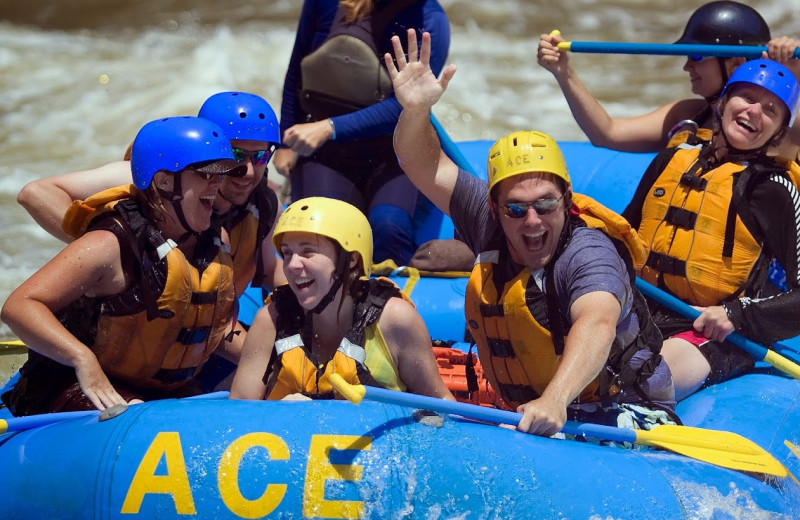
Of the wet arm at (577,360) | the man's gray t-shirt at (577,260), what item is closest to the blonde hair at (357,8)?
the man's gray t-shirt at (577,260)

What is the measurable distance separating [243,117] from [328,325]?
779 mm

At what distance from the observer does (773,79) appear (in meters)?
3.47

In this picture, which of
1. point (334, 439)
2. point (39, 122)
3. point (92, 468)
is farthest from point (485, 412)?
point (39, 122)

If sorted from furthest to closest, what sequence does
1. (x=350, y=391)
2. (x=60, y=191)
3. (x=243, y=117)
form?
(x=243, y=117) < (x=60, y=191) < (x=350, y=391)

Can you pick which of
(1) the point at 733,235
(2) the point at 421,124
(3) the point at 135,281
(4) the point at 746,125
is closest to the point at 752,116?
(4) the point at 746,125

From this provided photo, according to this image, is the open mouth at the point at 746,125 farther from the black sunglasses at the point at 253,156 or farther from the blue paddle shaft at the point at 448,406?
the black sunglasses at the point at 253,156

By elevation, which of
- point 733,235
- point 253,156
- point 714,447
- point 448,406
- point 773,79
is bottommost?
point 714,447

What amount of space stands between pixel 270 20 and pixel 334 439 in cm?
812

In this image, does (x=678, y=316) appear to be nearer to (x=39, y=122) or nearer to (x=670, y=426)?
(x=670, y=426)

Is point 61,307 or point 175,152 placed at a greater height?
point 175,152

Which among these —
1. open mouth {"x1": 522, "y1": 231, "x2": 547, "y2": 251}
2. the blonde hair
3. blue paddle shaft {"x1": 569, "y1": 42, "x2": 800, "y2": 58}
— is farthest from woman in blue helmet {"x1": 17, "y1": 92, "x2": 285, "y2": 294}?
blue paddle shaft {"x1": 569, "y1": 42, "x2": 800, "y2": 58}

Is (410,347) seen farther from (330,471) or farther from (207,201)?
(207,201)

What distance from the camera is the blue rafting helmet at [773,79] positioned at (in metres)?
3.46

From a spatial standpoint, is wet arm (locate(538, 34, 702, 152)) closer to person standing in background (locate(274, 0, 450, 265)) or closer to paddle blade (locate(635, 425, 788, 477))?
person standing in background (locate(274, 0, 450, 265))
